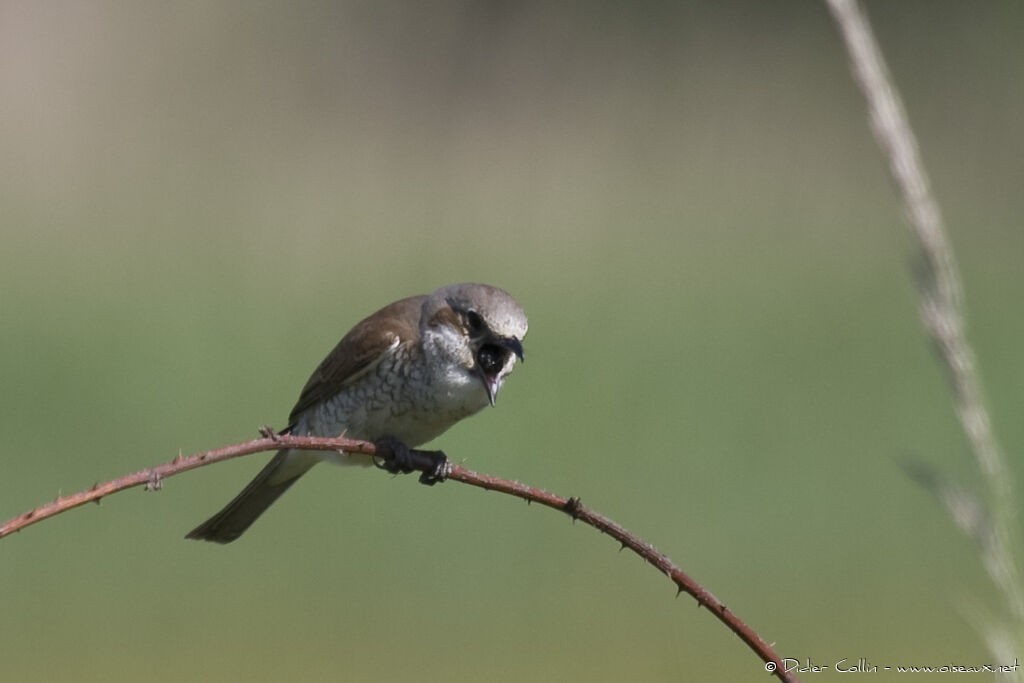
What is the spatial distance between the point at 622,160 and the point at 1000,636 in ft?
50.7

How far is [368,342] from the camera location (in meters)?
3.78

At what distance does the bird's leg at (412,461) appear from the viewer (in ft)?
10.8

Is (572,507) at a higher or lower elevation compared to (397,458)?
lower

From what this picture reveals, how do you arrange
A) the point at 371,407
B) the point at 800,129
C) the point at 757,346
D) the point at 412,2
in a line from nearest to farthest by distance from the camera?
1. the point at 371,407
2. the point at 757,346
3. the point at 800,129
4. the point at 412,2

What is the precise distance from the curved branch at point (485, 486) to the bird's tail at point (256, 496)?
2.00m

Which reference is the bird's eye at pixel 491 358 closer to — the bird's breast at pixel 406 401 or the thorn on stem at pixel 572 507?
the bird's breast at pixel 406 401

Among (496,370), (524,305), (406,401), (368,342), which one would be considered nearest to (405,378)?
(406,401)

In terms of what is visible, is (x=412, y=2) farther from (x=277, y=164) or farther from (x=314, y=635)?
(x=314, y=635)

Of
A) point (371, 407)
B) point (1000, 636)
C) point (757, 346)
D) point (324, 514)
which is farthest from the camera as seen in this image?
point (757, 346)

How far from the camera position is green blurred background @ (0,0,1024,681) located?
354 inches

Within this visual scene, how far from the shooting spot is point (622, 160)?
664 inches

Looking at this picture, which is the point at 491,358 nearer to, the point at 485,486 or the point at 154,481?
the point at 485,486

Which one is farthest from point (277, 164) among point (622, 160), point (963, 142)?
point (963, 142)

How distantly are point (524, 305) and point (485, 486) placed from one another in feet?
34.5
